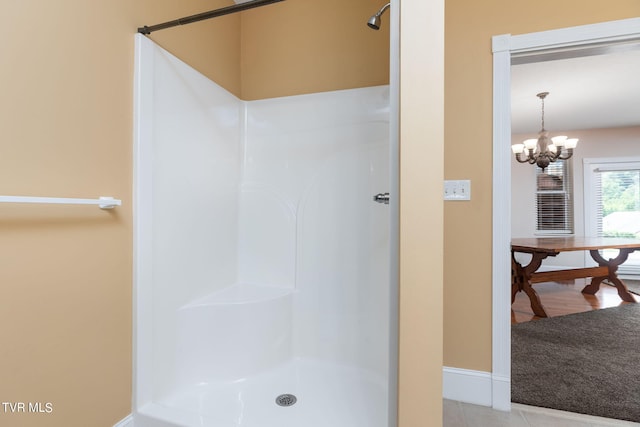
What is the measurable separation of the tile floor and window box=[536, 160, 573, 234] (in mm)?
4665

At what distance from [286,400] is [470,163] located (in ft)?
5.23

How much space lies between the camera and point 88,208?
1152mm

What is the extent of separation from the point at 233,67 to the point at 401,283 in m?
1.85

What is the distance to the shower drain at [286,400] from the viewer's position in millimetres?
1519

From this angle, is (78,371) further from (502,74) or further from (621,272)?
(621,272)

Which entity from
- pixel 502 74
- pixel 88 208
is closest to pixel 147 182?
pixel 88 208

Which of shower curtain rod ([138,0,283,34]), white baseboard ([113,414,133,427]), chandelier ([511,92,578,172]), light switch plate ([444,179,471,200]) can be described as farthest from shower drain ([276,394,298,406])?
chandelier ([511,92,578,172])

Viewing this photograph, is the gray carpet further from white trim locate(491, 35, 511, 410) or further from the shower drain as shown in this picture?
the shower drain

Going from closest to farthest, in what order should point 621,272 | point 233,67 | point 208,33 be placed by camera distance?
point 208,33 < point 233,67 < point 621,272

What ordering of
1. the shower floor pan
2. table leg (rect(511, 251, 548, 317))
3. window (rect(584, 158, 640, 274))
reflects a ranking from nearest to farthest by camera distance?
the shower floor pan < table leg (rect(511, 251, 548, 317)) < window (rect(584, 158, 640, 274))

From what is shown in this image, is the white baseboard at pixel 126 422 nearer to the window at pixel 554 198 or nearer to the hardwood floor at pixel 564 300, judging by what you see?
the hardwood floor at pixel 564 300

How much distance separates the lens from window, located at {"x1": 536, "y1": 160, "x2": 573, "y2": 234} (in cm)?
535

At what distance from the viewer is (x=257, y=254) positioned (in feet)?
6.79

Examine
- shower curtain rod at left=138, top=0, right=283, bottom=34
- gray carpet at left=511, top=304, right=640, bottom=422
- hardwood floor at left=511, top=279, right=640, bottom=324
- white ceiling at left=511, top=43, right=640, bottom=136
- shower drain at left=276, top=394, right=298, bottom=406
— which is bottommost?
hardwood floor at left=511, top=279, right=640, bottom=324
